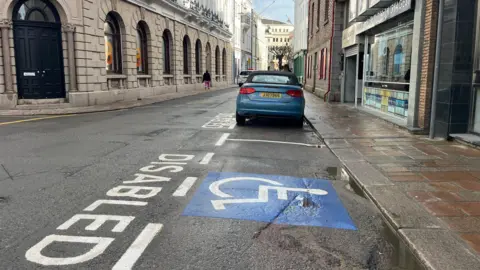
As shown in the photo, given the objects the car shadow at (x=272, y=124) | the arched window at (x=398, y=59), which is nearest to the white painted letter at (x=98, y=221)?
the car shadow at (x=272, y=124)

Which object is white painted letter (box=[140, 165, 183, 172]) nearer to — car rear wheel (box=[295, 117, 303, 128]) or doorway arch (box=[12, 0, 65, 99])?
car rear wheel (box=[295, 117, 303, 128])

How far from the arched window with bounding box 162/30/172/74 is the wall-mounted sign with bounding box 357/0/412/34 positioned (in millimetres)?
17832

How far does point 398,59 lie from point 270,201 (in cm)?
903

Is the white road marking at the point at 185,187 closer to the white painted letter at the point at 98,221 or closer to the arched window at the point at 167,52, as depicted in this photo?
the white painted letter at the point at 98,221

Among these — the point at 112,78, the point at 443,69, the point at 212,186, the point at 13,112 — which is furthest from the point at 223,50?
the point at 212,186

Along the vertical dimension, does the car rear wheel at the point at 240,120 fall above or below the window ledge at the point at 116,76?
below

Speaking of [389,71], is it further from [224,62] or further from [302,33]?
[224,62]

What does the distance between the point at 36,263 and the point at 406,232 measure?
314 cm

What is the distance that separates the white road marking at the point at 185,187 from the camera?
5020 millimetres

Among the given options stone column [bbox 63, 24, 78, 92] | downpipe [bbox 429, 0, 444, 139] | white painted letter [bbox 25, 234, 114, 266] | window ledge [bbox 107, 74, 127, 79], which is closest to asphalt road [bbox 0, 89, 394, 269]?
white painted letter [bbox 25, 234, 114, 266]

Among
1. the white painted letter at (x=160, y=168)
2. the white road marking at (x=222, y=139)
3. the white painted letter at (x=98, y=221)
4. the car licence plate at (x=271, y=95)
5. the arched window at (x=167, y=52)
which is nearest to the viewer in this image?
the white painted letter at (x=98, y=221)

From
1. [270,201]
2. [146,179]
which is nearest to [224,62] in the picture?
[146,179]

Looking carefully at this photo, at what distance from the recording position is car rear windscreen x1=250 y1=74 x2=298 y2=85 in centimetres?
1208

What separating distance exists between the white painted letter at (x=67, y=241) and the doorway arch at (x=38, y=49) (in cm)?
1570
